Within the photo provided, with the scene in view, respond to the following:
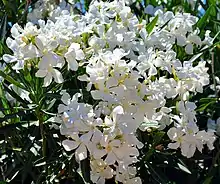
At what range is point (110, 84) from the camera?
111 cm

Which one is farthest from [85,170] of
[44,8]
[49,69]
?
[44,8]

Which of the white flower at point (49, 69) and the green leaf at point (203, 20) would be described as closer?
the white flower at point (49, 69)

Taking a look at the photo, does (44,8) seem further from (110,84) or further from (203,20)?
(110,84)

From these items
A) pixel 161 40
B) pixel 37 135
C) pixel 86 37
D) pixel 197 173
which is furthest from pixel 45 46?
pixel 197 173

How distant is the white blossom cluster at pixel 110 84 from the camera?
1099 mm

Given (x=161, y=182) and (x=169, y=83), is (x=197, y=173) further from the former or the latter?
(x=169, y=83)

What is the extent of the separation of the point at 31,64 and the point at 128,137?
261 mm

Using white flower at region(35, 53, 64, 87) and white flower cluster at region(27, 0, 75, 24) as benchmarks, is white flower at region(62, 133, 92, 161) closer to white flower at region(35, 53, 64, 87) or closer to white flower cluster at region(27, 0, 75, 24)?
white flower at region(35, 53, 64, 87)

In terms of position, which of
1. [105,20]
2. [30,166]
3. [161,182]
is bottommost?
[161,182]

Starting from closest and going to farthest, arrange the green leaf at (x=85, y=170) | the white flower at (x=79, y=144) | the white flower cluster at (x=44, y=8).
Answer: the white flower at (x=79, y=144) → the green leaf at (x=85, y=170) → the white flower cluster at (x=44, y=8)

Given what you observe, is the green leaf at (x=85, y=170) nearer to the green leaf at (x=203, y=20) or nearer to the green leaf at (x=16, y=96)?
the green leaf at (x=16, y=96)

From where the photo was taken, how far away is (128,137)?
1096 millimetres

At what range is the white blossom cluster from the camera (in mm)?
1099

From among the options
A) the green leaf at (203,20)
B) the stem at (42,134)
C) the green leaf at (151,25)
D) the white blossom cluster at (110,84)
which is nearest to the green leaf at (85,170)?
the white blossom cluster at (110,84)
